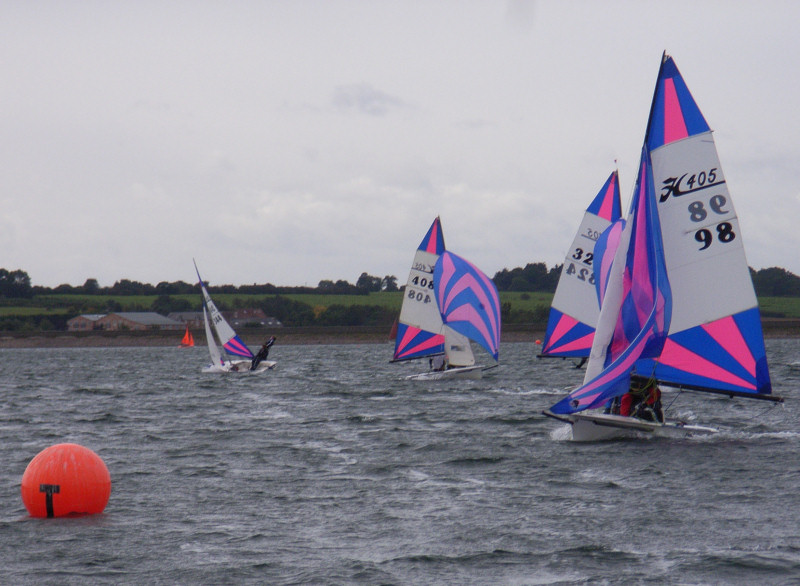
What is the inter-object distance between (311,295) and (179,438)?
414 feet

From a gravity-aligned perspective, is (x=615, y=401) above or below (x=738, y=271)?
below

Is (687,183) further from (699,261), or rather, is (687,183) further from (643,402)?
(643,402)

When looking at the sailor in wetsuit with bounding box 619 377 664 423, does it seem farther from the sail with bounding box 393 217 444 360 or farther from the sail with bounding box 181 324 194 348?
the sail with bounding box 181 324 194 348

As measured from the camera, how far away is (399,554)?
34.5ft

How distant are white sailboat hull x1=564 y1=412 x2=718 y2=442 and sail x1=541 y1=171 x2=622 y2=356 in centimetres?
1264

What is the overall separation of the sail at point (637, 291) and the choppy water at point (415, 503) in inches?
67.0

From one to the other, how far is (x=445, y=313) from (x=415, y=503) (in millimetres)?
22682

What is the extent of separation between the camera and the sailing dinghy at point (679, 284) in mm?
17828

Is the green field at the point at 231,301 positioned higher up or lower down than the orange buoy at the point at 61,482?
higher up

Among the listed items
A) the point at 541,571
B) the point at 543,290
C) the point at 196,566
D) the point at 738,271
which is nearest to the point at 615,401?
the point at 738,271

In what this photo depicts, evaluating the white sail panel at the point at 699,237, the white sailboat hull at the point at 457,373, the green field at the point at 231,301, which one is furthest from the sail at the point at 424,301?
the green field at the point at 231,301

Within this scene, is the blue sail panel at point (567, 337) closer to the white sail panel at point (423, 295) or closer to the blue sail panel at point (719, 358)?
the white sail panel at point (423, 295)

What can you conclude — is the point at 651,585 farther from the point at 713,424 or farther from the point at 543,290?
the point at 543,290

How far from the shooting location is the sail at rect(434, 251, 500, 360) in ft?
116
